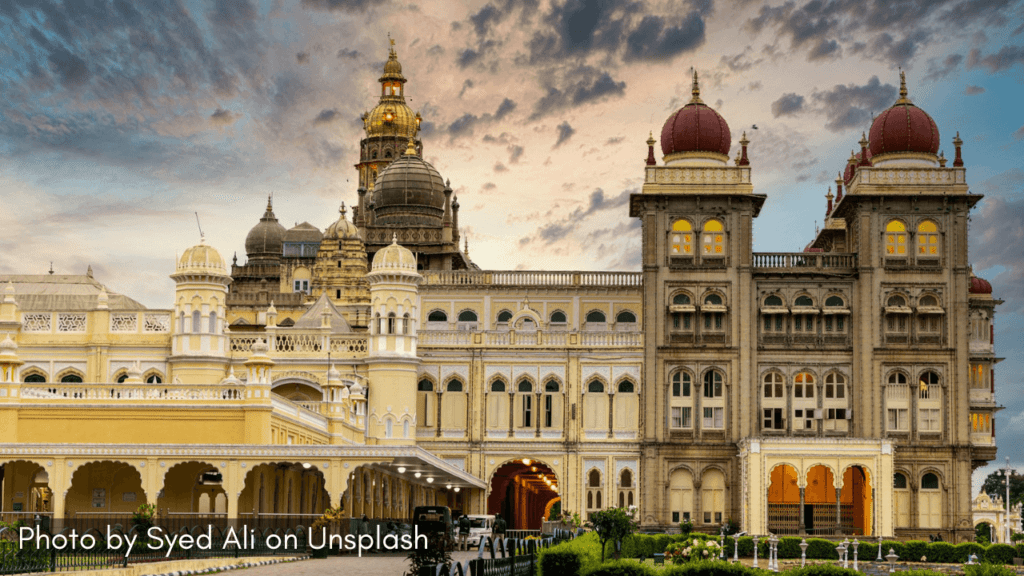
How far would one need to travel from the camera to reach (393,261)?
242ft

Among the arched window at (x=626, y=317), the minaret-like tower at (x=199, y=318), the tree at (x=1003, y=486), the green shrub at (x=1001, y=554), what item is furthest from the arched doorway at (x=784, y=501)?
the tree at (x=1003, y=486)

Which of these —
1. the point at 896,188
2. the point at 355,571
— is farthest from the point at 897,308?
the point at 355,571

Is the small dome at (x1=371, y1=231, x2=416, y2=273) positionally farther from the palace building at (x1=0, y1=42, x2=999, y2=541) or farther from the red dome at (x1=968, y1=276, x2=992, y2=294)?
the red dome at (x1=968, y1=276, x2=992, y2=294)

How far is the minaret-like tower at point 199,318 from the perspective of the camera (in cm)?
7112

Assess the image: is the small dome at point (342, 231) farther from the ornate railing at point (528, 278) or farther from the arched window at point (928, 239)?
the arched window at point (928, 239)

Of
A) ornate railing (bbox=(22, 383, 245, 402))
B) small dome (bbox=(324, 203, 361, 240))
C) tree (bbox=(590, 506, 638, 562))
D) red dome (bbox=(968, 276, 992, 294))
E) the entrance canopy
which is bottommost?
tree (bbox=(590, 506, 638, 562))

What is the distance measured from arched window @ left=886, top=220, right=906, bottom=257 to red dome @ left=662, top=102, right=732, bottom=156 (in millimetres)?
8784

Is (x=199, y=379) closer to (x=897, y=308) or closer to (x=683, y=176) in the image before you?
(x=683, y=176)

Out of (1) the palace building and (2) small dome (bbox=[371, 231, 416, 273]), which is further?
(2) small dome (bbox=[371, 231, 416, 273])

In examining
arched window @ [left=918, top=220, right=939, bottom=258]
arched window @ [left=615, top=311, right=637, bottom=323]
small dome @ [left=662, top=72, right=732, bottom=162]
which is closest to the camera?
arched window @ [left=918, top=220, right=939, bottom=258]

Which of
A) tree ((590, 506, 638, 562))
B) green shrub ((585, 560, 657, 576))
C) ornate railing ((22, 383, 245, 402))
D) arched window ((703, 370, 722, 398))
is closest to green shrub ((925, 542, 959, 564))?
tree ((590, 506, 638, 562))

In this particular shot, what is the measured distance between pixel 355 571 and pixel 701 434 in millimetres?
38720

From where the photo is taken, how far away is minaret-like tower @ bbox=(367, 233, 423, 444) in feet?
236

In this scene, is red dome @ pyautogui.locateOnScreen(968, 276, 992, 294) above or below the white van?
above
